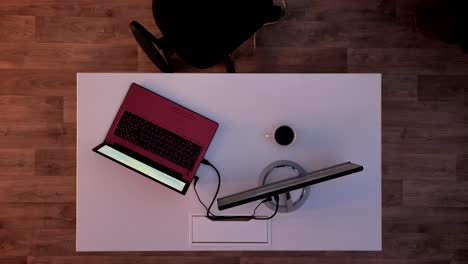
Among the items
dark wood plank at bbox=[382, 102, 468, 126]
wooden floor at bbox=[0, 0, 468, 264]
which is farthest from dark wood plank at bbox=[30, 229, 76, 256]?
dark wood plank at bbox=[382, 102, 468, 126]

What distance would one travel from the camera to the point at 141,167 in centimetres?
172

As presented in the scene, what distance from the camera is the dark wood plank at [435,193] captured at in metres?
2.57

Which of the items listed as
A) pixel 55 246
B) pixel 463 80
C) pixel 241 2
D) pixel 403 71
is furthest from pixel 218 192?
pixel 463 80

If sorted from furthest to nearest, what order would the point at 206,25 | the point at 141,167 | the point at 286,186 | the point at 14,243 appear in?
1. the point at 14,243
2. the point at 206,25
3. the point at 141,167
4. the point at 286,186

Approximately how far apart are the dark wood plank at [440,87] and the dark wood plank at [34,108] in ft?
6.91

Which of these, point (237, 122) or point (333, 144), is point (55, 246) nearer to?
point (237, 122)

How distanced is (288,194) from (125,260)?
124 cm

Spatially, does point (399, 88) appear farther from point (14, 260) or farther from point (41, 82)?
point (14, 260)

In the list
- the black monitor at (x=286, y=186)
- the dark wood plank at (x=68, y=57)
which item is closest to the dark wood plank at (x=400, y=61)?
the black monitor at (x=286, y=186)

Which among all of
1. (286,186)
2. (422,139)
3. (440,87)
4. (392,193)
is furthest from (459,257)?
(286,186)

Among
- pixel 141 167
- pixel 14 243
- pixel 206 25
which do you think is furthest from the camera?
pixel 14 243

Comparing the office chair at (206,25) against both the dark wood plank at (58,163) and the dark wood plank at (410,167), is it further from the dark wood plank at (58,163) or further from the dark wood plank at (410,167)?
the dark wood plank at (410,167)

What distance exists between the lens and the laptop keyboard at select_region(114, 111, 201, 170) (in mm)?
1737

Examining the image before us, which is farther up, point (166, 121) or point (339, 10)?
point (339, 10)
